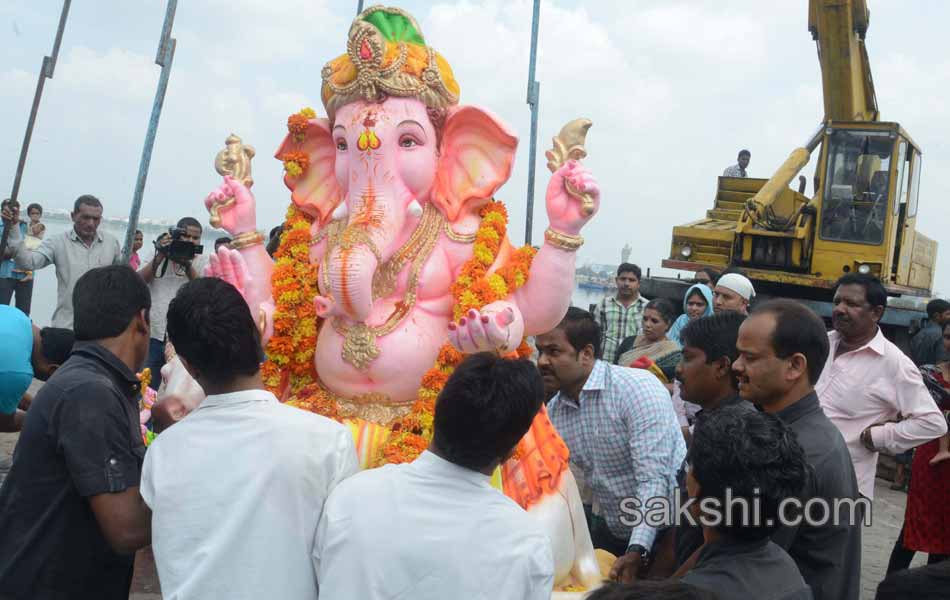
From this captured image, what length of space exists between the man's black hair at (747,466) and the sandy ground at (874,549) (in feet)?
10.5

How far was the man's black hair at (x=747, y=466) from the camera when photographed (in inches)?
72.9

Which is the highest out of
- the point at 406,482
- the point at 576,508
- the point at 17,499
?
the point at 406,482

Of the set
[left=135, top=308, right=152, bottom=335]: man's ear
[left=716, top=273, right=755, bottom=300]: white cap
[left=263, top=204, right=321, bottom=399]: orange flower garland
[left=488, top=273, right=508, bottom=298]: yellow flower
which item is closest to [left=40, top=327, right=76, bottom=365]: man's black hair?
[left=263, top=204, right=321, bottom=399]: orange flower garland

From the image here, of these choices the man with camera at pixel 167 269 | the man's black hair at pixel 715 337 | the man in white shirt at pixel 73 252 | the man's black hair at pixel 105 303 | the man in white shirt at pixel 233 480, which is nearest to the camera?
the man in white shirt at pixel 233 480

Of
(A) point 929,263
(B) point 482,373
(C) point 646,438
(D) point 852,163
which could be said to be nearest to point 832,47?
(D) point 852,163

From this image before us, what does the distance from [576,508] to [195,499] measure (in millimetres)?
1814

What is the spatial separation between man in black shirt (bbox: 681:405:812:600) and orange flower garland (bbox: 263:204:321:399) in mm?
1943

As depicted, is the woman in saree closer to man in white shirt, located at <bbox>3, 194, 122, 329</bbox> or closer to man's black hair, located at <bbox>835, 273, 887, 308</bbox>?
man's black hair, located at <bbox>835, 273, 887, 308</bbox>

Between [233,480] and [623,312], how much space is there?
527cm

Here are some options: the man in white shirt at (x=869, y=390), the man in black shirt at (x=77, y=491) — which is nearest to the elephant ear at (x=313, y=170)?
the man in black shirt at (x=77, y=491)

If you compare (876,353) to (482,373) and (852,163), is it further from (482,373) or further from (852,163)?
(852,163)

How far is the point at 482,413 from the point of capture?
1839 mm

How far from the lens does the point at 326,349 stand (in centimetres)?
339

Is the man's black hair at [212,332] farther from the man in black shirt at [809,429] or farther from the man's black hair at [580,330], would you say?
the man's black hair at [580,330]
